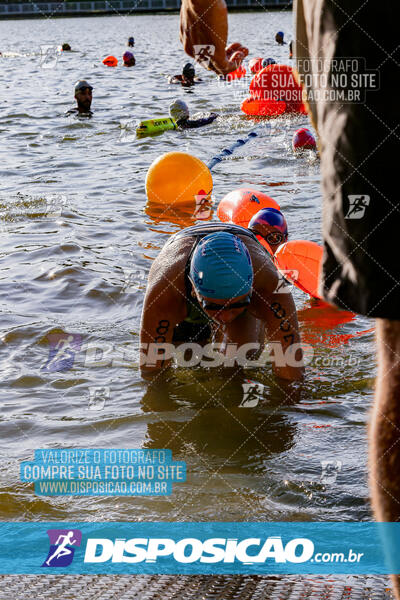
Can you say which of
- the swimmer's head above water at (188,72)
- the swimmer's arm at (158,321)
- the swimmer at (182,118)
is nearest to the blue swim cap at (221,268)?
the swimmer's arm at (158,321)

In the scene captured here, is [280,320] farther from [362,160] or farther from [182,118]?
[182,118]

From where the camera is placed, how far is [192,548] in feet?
11.8

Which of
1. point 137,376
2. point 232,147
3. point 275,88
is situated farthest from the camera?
point 275,88

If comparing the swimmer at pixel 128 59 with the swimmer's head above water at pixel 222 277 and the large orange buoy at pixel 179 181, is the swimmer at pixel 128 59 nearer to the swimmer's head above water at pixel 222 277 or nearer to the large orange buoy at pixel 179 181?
the large orange buoy at pixel 179 181

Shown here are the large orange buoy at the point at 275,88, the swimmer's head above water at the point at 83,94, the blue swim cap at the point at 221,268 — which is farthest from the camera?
the swimmer's head above water at the point at 83,94

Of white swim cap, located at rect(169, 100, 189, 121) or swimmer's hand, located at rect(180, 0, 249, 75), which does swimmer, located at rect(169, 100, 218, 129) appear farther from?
swimmer's hand, located at rect(180, 0, 249, 75)

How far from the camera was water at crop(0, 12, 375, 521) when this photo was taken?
429 centimetres

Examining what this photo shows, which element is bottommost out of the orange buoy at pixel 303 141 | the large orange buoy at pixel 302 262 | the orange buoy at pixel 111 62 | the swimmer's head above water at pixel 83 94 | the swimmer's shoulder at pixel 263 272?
the large orange buoy at pixel 302 262

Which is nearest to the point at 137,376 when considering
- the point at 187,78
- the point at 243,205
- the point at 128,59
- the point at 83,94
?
the point at 243,205

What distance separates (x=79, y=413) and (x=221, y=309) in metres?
1.44

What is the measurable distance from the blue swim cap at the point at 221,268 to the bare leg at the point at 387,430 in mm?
2799

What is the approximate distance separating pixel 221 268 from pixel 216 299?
21cm

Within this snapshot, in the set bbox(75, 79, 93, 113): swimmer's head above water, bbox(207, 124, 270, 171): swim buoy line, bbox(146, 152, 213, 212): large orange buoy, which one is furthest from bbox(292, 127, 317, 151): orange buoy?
bbox(75, 79, 93, 113): swimmer's head above water

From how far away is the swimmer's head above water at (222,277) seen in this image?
474cm
